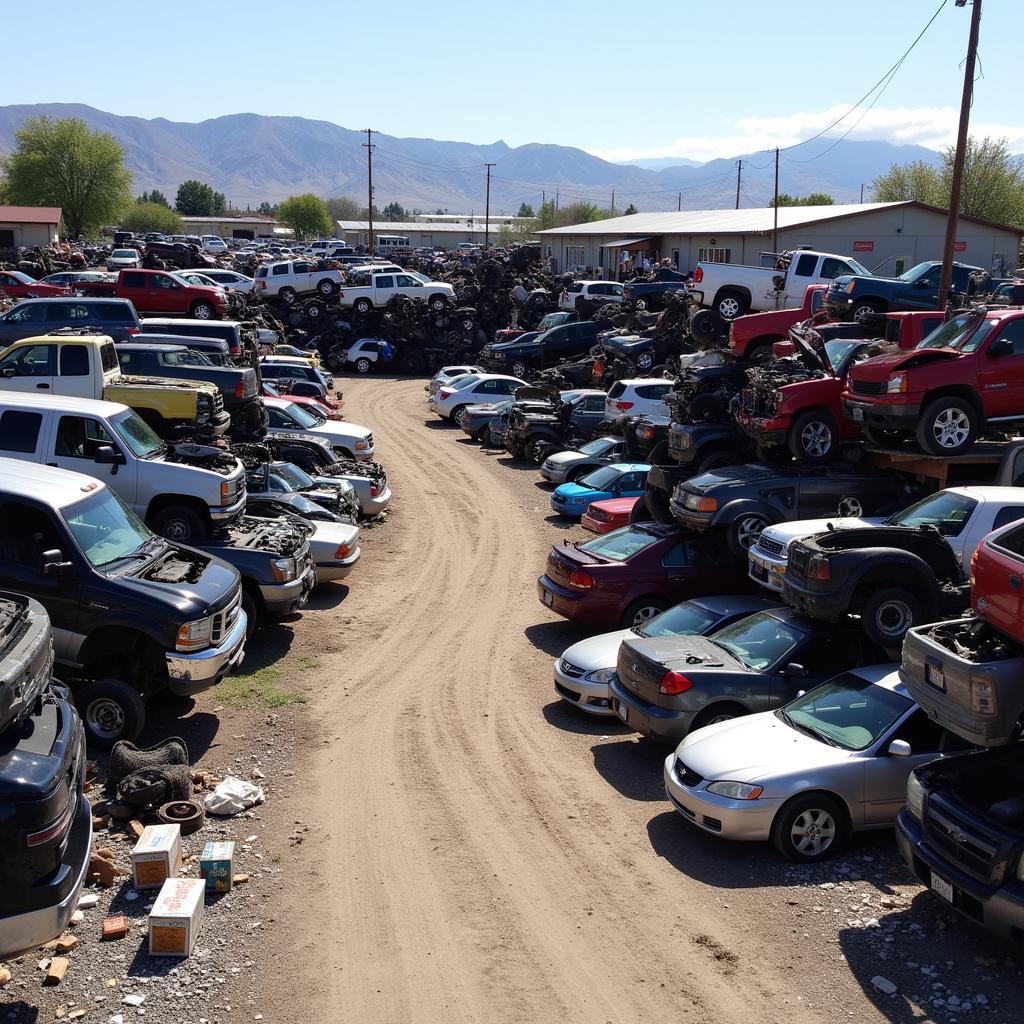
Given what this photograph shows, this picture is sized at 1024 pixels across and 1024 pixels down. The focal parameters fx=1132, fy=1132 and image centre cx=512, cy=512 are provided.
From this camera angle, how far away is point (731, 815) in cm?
834

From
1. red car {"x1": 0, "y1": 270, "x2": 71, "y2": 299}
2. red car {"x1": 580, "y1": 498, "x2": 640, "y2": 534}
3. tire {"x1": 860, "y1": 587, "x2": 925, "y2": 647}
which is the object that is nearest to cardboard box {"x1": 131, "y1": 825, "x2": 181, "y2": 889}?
tire {"x1": 860, "y1": 587, "x2": 925, "y2": 647}

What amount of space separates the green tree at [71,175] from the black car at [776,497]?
87.1 metres

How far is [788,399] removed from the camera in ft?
48.7

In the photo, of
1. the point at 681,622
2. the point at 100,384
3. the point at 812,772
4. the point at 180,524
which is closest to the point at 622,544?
the point at 681,622

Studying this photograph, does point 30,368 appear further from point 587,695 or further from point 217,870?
A: point 217,870

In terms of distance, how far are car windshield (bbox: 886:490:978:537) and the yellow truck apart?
9.97 metres

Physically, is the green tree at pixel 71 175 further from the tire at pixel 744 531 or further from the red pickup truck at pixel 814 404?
the tire at pixel 744 531

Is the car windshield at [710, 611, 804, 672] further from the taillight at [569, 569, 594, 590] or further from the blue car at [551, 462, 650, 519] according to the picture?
the blue car at [551, 462, 650, 519]

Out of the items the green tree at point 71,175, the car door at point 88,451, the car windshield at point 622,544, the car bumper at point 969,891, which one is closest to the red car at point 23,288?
the car door at point 88,451

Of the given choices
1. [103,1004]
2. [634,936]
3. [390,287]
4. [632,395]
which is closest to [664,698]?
[634,936]

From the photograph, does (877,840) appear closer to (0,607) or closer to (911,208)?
(0,607)

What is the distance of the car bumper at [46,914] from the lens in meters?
5.77

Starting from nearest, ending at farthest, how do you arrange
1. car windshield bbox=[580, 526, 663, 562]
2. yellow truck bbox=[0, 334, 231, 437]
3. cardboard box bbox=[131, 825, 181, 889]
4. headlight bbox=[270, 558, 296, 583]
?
cardboard box bbox=[131, 825, 181, 889] → headlight bbox=[270, 558, 296, 583] → car windshield bbox=[580, 526, 663, 562] → yellow truck bbox=[0, 334, 231, 437]

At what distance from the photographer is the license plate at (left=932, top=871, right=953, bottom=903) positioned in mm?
6934
